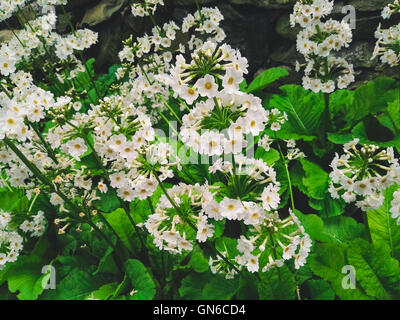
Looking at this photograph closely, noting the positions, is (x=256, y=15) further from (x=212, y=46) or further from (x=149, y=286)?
(x=149, y=286)

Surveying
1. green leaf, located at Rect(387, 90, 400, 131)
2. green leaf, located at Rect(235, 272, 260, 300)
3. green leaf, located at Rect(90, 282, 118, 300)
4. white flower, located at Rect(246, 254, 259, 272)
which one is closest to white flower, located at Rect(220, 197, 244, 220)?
white flower, located at Rect(246, 254, 259, 272)

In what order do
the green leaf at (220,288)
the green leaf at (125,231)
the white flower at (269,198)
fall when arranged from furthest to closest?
the green leaf at (125,231) < the green leaf at (220,288) < the white flower at (269,198)

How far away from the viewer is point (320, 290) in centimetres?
259

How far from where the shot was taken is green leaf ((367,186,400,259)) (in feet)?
9.24

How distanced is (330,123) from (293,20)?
1334mm

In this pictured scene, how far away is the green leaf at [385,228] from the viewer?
2817 millimetres

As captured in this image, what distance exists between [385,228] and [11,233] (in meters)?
3.43

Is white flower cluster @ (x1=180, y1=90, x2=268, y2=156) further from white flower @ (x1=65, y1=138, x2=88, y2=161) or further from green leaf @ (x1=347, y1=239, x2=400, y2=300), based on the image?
green leaf @ (x1=347, y1=239, x2=400, y2=300)

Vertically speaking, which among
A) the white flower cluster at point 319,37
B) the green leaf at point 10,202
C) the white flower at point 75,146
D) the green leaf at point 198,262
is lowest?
the green leaf at point 198,262

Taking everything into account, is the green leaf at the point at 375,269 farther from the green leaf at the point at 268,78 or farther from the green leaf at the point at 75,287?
the green leaf at the point at 268,78

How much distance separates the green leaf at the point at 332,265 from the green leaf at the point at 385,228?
41 centimetres

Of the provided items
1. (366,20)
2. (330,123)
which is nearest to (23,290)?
(330,123)

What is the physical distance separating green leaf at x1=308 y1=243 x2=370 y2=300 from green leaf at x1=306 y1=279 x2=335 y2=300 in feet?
0.13

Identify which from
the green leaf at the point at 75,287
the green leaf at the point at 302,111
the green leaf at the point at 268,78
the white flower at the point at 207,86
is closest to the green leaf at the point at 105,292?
the green leaf at the point at 75,287
